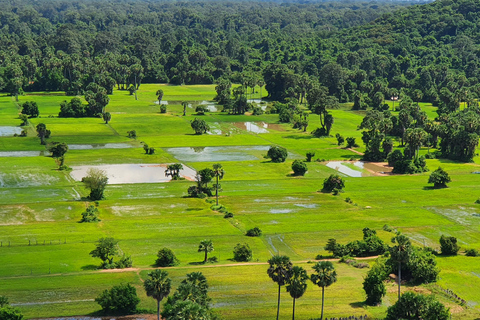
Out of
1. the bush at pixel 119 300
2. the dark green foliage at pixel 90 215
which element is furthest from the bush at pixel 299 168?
the bush at pixel 119 300

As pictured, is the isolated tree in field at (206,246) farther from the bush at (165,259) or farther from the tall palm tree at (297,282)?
the tall palm tree at (297,282)

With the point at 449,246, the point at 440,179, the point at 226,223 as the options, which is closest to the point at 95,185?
the point at 226,223

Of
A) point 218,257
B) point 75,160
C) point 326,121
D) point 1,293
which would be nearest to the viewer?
point 1,293

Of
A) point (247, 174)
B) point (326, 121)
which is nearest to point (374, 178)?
point (247, 174)

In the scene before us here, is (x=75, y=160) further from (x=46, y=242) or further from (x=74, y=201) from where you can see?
(x=46, y=242)

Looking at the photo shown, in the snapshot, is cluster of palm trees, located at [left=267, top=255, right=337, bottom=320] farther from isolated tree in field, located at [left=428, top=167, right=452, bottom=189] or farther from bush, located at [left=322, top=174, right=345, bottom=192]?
isolated tree in field, located at [left=428, top=167, right=452, bottom=189]

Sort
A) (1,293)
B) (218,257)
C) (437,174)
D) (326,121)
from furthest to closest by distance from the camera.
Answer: (326,121) < (437,174) < (218,257) < (1,293)

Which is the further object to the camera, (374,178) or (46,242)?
(374,178)

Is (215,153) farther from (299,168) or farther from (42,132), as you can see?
(42,132)
